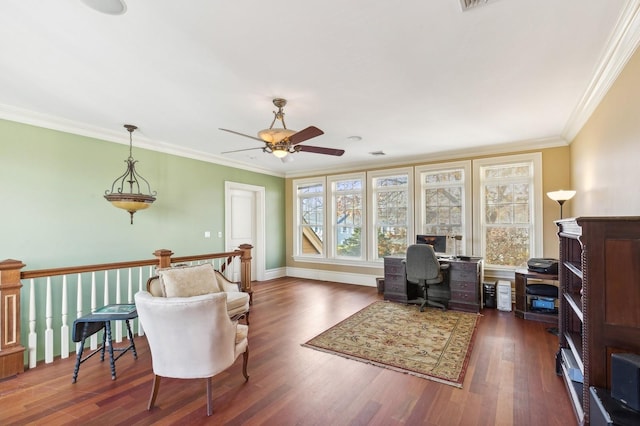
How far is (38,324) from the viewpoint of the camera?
3.50 meters

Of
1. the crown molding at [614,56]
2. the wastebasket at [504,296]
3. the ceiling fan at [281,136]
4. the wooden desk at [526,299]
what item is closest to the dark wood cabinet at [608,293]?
the crown molding at [614,56]

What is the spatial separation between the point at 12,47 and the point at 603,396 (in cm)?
445

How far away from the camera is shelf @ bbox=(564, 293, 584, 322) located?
2.08m

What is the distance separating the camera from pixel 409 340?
3488 mm

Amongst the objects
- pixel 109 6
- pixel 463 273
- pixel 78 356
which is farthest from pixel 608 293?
pixel 78 356

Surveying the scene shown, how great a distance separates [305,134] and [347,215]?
422 cm

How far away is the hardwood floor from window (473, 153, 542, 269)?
1.89 m

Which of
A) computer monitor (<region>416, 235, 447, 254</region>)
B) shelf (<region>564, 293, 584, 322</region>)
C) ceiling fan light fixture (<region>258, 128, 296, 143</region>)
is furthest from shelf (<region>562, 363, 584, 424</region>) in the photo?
ceiling fan light fixture (<region>258, 128, 296, 143</region>)

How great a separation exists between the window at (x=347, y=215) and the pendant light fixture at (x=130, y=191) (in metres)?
3.83

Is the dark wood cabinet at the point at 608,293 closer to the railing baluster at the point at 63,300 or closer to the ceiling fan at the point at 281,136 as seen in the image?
the ceiling fan at the point at 281,136

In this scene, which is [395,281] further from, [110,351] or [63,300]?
[63,300]

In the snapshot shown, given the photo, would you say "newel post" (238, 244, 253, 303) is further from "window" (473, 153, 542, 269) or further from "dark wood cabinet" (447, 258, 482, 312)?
"window" (473, 153, 542, 269)

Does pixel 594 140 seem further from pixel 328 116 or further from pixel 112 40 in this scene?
pixel 112 40

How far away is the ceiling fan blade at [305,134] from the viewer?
2.71 metres
